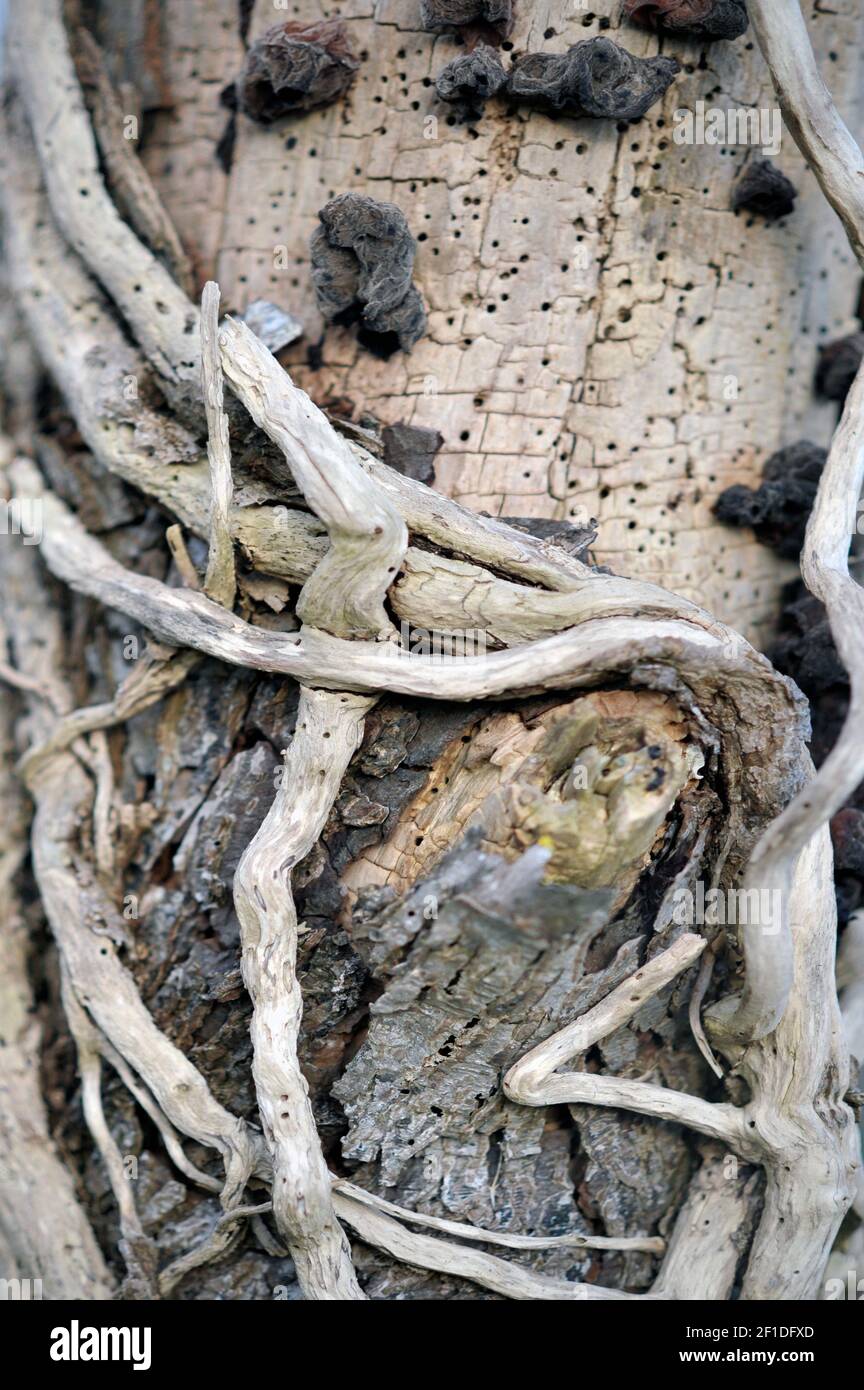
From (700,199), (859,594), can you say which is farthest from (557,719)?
(700,199)

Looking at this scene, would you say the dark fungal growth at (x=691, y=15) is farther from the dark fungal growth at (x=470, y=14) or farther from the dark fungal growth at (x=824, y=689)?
the dark fungal growth at (x=824, y=689)

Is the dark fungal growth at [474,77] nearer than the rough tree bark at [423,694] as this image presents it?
No

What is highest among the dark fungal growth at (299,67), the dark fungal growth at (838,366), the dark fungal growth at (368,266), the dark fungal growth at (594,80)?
the dark fungal growth at (299,67)

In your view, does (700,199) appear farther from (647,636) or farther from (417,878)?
(417,878)

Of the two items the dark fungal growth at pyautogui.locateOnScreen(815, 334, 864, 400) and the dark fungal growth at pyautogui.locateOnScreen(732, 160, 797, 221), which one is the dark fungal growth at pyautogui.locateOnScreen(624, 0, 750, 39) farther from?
the dark fungal growth at pyautogui.locateOnScreen(815, 334, 864, 400)

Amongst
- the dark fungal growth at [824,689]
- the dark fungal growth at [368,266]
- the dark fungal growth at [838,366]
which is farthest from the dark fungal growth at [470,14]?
the dark fungal growth at [824,689]

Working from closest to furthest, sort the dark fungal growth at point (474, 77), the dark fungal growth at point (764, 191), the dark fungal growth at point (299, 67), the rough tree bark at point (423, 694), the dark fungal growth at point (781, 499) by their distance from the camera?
the rough tree bark at point (423, 694) < the dark fungal growth at point (474, 77) < the dark fungal growth at point (299, 67) < the dark fungal growth at point (764, 191) < the dark fungal growth at point (781, 499)

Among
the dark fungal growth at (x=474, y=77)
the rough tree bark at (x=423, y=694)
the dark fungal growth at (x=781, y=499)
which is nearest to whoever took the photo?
the rough tree bark at (x=423, y=694)

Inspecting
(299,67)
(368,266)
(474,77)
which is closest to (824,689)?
(368,266)
